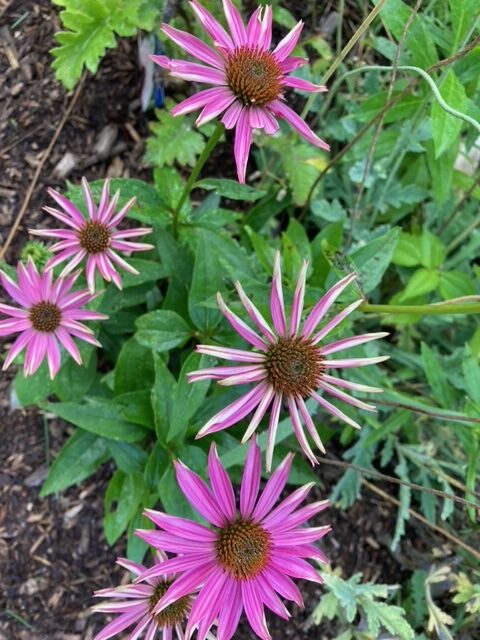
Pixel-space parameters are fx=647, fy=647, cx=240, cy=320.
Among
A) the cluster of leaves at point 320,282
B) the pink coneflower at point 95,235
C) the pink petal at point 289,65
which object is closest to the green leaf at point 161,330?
the cluster of leaves at point 320,282

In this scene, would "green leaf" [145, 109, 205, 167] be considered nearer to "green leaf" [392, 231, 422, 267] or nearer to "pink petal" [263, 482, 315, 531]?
"green leaf" [392, 231, 422, 267]

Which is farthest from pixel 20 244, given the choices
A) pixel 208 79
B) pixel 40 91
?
pixel 208 79

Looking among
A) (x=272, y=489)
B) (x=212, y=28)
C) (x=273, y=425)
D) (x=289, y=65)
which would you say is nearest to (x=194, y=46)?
(x=212, y=28)

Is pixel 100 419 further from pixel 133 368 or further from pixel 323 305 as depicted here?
pixel 323 305

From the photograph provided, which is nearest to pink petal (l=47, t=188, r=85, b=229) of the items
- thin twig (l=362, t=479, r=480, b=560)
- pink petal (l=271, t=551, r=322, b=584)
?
pink petal (l=271, t=551, r=322, b=584)

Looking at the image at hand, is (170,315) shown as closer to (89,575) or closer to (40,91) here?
(89,575)
